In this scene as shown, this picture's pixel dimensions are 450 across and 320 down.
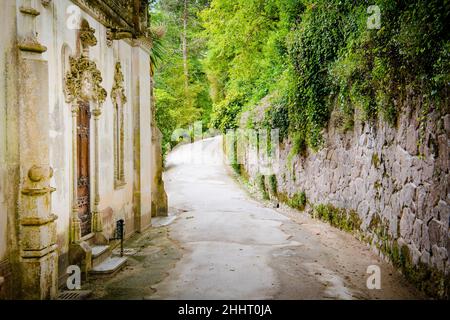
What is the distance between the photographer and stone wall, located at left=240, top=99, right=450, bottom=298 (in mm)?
5504

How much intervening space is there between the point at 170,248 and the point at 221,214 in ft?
14.2

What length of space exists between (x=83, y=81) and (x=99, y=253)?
3.45 metres

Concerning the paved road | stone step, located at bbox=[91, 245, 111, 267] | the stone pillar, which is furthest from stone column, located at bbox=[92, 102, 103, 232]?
the stone pillar

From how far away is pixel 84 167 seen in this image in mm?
8172

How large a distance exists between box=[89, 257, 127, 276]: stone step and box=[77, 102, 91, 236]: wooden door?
79 centimetres

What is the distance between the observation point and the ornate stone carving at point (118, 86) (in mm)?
9723

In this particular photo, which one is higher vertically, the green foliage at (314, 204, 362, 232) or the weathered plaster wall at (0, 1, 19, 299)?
the weathered plaster wall at (0, 1, 19, 299)

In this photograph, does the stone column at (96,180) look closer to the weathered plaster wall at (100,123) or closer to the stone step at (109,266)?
the weathered plaster wall at (100,123)

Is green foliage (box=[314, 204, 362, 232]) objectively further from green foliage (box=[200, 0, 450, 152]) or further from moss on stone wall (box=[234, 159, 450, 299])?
green foliage (box=[200, 0, 450, 152])

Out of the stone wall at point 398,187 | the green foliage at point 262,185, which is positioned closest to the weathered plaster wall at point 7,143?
the stone wall at point 398,187

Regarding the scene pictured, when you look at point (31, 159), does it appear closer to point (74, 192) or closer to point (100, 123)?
point (74, 192)

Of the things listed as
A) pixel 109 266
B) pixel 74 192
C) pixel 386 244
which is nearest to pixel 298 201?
pixel 386 244
